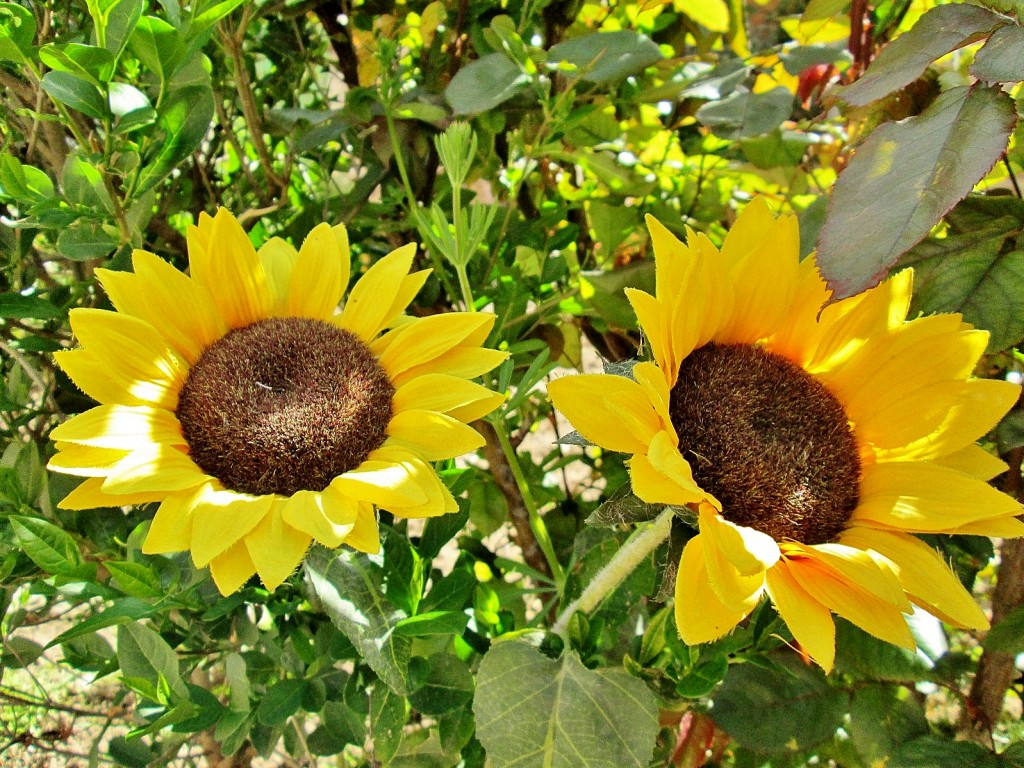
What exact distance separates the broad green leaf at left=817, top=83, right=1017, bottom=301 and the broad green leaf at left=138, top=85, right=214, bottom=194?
A: 351 mm

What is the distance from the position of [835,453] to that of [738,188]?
435 millimetres

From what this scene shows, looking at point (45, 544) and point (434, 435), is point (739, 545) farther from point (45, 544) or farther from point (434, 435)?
point (45, 544)

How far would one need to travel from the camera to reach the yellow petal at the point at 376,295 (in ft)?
1.69

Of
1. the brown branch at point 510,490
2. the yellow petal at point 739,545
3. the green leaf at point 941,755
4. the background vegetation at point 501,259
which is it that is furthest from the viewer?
the brown branch at point 510,490

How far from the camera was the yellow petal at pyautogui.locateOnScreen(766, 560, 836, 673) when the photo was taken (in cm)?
36

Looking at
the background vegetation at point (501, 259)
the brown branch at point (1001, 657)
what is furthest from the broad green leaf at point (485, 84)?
the brown branch at point (1001, 657)

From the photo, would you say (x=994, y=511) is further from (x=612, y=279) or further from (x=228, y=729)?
(x=228, y=729)

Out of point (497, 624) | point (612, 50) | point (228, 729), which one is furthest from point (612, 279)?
point (228, 729)

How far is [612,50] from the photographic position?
1.94 feet

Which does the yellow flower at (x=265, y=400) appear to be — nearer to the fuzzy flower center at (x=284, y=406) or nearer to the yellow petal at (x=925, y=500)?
the fuzzy flower center at (x=284, y=406)

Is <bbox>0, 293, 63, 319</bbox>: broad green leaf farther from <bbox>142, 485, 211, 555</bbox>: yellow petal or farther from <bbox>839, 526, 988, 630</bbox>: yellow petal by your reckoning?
<bbox>839, 526, 988, 630</bbox>: yellow petal

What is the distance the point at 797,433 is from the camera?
46cm

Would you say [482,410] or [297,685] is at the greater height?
[482,410]

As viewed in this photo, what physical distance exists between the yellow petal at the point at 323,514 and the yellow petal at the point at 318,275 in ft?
A: 0.53
